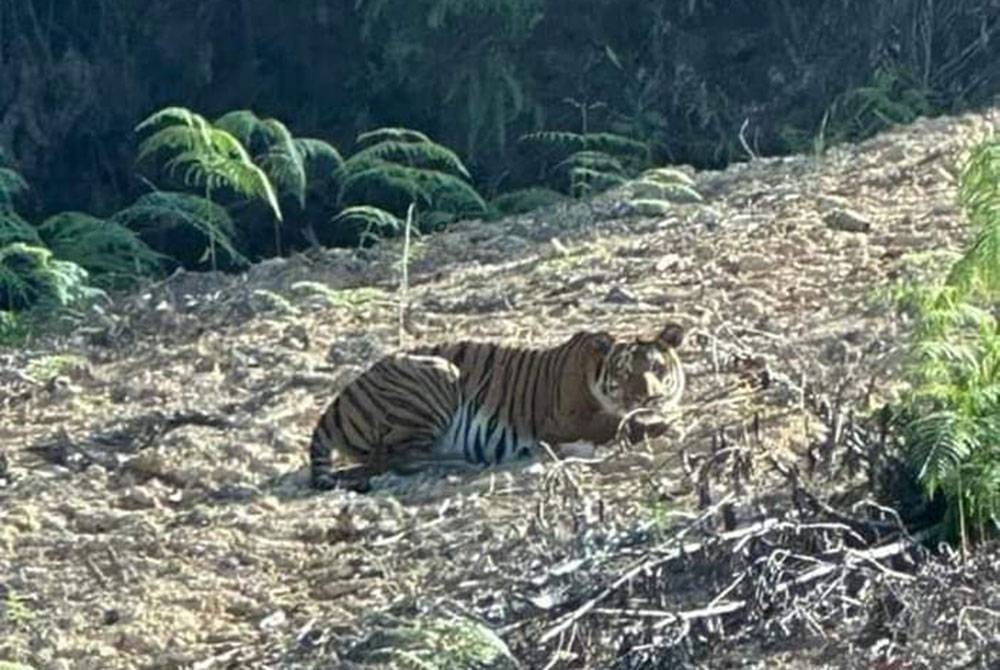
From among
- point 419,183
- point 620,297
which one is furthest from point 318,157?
point 620,297

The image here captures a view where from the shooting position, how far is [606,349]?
31.1 feet

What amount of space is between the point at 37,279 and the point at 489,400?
465 centimetres

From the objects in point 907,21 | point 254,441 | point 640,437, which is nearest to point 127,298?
point 254,441

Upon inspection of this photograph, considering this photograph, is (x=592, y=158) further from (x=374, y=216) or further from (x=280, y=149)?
(x=280, y=149)

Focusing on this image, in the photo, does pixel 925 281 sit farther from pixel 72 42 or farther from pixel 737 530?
pixel 72 42

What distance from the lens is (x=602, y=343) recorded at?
950 cm

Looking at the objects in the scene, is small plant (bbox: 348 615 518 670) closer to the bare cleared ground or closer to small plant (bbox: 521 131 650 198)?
the bare cleared ground

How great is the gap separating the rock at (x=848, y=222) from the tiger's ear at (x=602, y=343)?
216 cm

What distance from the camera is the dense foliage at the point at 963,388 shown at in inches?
285

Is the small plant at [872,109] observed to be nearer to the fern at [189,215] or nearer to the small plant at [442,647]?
the fern at [189,215]

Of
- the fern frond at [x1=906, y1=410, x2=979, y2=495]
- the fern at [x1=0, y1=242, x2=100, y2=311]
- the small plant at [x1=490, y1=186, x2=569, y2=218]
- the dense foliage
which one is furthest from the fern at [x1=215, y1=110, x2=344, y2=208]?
the fern frond at [x1=906, y1=410, x2=979, y2=495]

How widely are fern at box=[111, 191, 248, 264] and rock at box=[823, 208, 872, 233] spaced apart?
3.69 metres

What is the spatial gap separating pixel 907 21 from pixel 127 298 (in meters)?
6.03

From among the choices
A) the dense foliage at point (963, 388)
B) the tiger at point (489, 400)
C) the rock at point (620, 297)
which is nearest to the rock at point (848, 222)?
the rock at point (620, 297)
